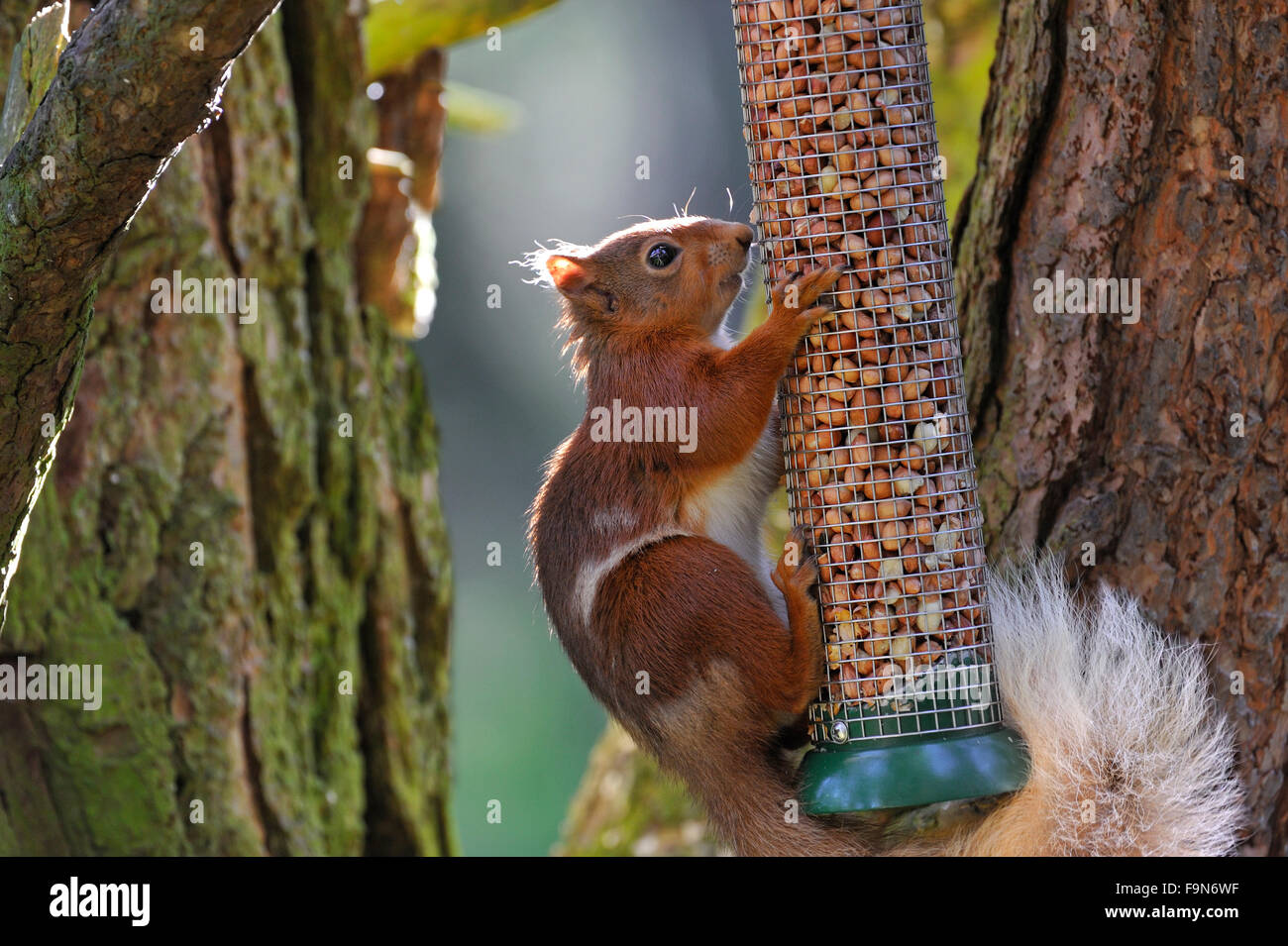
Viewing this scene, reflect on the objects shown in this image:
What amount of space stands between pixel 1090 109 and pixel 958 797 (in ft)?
5.30

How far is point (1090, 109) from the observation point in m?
3.15

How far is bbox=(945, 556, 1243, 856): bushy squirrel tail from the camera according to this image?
2791mm

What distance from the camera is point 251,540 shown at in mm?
4230

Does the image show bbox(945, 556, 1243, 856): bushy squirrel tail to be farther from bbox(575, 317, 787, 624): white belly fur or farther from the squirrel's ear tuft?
the squirrel's ear tuft

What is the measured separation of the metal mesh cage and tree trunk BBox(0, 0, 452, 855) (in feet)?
6.34

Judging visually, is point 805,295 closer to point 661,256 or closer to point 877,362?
point 877,362

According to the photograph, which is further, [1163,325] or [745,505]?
[745,505]

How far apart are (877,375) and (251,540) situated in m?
2.19

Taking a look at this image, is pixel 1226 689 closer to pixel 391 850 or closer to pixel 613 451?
pixel 613 451

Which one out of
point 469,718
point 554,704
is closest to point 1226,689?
point 554,704

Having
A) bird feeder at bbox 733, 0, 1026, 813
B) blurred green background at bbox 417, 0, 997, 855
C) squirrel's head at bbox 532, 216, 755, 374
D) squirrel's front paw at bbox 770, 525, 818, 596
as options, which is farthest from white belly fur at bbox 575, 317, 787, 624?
blurred green background at bbox 417, 0, 997, 855

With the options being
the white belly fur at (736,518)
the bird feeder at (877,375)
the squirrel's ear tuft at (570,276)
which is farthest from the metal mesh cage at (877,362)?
the squirrel's ear tuft at (570,276)

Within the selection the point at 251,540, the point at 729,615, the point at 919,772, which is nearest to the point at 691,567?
the point at 729,615

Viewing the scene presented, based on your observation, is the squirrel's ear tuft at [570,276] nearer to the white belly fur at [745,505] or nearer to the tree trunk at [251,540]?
the white belly fur at [745,505]
